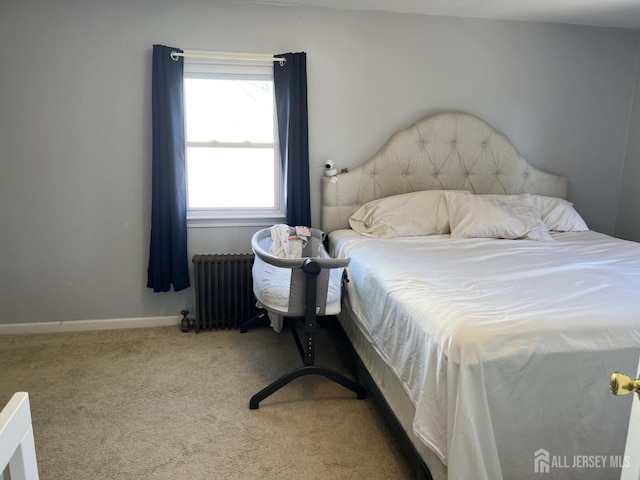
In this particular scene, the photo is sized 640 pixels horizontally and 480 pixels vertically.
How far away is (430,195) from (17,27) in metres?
2.88

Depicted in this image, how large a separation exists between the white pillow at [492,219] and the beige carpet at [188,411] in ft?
3.77

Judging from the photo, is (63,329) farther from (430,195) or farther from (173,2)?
(430,195)

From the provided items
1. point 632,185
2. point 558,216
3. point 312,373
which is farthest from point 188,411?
point 632,185

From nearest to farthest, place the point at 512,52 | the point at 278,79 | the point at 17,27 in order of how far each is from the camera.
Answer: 1. the point at 17,27
2. the point at 278,79
3. the point at 512,52

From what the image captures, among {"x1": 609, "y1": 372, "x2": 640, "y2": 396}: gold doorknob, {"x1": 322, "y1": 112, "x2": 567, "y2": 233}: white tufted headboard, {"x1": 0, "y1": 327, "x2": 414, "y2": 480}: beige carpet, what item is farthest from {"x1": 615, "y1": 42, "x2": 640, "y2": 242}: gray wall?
{"x1": 609, "y1": 372, "x2": 640, "y2": 396}: gold doorknob

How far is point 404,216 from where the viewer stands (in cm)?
300

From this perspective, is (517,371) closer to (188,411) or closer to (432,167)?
(188,411)

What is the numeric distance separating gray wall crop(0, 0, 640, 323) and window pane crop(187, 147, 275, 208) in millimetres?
236

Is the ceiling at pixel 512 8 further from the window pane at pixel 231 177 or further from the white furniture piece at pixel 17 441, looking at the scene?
the white furniture piece at pixel 17 441

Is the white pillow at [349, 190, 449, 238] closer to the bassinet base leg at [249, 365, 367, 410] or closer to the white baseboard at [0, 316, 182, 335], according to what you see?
the bassinet base leg at [249, 365, 367, 410]

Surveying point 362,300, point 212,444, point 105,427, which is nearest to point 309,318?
point 362,300

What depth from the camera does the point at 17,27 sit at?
109 inches

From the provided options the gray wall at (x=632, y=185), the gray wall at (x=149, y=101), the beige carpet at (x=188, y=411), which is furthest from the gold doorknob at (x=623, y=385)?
the gray wall at (x=632, y=185)

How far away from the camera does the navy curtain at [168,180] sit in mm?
2854
